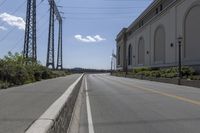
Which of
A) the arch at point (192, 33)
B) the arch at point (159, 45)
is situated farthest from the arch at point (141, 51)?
the arch at point (192, 33)

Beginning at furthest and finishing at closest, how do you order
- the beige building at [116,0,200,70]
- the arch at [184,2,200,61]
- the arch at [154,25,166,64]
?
the arch at [154,25,166,64] → the beige building at [116,0,200,70] → the arch at [184,2,200,61]

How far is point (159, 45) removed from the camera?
270 feet

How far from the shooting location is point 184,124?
11656mm

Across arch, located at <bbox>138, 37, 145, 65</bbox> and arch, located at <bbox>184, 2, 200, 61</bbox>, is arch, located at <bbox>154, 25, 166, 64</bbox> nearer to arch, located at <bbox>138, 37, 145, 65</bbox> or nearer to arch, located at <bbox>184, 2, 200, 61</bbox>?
arch, located at <bbox>184, 2, 200, 61</bbox>

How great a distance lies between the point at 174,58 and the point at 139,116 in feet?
183

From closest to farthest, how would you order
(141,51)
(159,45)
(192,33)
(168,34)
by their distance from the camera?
(192,33), (168,34), (159,45), (141,51)

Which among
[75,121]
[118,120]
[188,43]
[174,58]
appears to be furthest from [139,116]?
[174,58]

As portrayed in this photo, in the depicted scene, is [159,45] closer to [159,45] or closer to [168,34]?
[159,45]

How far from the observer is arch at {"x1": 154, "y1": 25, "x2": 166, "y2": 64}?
78906 millimetres

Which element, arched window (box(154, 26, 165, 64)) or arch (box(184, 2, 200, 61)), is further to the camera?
arched window (box(154, 26, 165, 64))

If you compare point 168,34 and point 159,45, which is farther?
point 159,45

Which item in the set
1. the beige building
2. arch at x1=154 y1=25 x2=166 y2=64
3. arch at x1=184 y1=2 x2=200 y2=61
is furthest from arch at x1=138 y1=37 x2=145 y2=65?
arch at x1=184 y1=2 x2=200 y2=61

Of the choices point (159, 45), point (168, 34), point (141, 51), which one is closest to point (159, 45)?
point (159, 45)

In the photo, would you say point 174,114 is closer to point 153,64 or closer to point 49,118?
A: point 49,118
